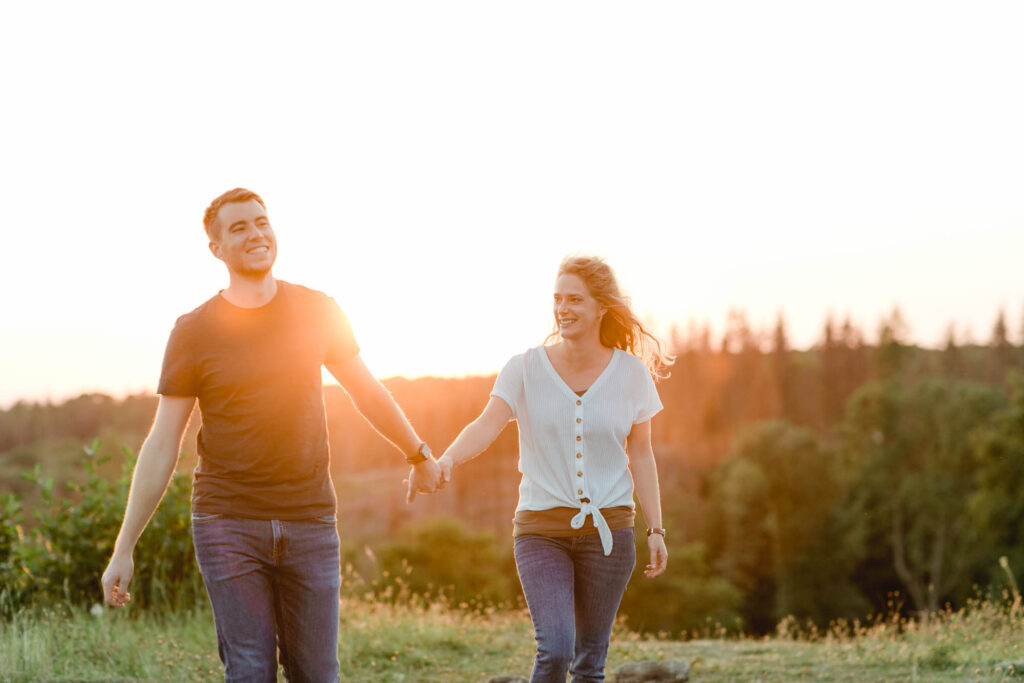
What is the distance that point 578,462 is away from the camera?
14.5 ft

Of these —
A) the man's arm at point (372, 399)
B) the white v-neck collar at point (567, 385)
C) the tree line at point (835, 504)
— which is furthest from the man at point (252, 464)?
the tree line at point (835, 504)

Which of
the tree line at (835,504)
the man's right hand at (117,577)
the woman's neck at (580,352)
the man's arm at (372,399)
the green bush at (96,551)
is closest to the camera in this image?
the man's right hand at (117,577)

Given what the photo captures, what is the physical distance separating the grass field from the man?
3801 millimetres

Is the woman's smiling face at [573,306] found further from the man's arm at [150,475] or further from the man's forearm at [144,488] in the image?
the man's forearm at [144,488]

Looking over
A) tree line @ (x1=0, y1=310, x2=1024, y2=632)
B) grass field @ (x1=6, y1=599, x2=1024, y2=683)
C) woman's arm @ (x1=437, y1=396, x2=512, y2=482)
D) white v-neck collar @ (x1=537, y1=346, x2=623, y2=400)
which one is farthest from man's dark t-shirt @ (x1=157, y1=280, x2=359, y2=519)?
tree line @ (x1=0, y1=310, x2=1024, y2=632)

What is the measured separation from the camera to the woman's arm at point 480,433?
4523mm

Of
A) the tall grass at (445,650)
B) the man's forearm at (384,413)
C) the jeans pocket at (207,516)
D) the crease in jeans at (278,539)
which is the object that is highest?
the man's forearm at (384,413)

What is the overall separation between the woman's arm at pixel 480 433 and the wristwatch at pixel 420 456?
134mm

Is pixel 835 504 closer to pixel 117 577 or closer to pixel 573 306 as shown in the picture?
pixel 573 306

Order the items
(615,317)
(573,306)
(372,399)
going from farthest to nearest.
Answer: (615,317) < (573,306) < (372,399)

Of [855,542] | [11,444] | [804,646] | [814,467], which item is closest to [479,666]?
[804,646]

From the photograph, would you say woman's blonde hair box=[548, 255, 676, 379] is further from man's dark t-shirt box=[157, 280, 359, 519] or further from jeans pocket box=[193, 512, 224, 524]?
jeans pocket box=[193, 512, 224, 524]

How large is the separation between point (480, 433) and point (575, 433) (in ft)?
1.44

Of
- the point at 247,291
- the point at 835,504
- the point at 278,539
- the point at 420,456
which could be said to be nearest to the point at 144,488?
the point at 278,539
